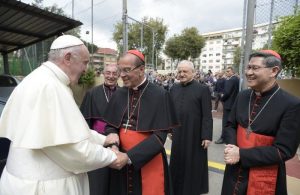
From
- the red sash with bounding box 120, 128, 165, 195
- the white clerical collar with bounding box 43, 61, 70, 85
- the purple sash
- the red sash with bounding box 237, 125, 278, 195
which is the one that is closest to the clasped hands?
the red sash with bounding box 237, 125, 278, 195

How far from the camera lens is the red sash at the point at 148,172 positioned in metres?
2.81

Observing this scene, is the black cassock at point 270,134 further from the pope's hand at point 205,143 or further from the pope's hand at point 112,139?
the pope's hand at point 205,143

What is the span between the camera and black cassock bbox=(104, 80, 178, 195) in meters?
2.78

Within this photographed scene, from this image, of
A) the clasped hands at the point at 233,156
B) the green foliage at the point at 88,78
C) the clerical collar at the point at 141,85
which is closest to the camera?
the clasped hands at the point at 233,156

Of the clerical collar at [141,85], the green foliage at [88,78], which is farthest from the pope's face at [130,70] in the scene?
the green foliage at [88,78]

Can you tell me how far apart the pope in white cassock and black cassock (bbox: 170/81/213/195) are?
95.8 inches

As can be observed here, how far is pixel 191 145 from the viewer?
436 centimetres

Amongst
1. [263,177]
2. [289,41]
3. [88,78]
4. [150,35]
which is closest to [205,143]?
[263,177]

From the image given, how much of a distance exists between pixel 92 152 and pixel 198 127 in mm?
2638

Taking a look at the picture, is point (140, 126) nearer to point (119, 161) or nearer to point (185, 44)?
point (119, 161)

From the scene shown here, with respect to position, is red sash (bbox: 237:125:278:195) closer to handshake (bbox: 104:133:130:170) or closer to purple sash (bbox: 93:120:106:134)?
handshake (bbox: 104:133:130:170)

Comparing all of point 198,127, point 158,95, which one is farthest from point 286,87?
point 158,95

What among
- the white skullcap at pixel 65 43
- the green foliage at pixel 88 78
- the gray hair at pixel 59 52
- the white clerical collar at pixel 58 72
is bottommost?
the green foliage at pixel 88 78

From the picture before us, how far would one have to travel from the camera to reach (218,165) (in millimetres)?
5656
